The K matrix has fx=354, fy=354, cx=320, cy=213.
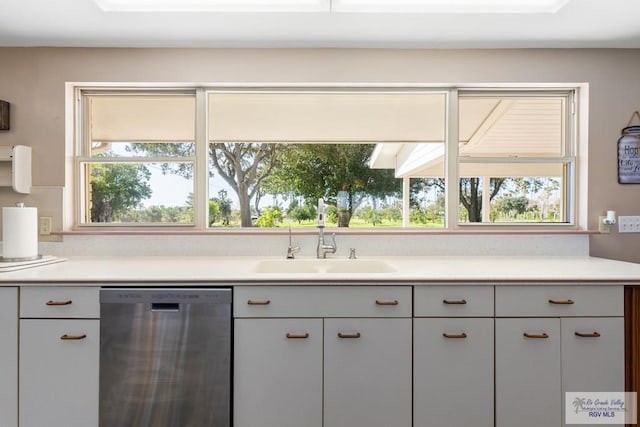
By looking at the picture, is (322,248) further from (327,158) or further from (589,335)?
(589,335)

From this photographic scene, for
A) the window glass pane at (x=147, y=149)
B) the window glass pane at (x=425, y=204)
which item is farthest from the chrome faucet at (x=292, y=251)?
the window glass pane at (x=147, y=149)

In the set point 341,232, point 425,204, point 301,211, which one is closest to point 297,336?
point 341,232

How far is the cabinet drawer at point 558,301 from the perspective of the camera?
5.72 ft

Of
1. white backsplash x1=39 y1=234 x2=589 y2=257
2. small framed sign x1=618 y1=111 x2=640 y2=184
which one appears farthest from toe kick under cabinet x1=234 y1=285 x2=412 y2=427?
small framed sign x1=618 y1=111 x2=640 y2=184

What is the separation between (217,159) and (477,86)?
75.7 inches

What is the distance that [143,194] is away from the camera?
254 cm

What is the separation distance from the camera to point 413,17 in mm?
2055

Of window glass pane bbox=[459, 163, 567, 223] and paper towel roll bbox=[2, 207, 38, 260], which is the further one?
window glass pane bbox=[459, 163, 567, 223]

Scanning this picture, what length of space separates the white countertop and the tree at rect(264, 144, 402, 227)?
0.49m

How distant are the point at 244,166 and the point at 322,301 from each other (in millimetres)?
1258

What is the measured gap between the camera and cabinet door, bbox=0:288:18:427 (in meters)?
1.71

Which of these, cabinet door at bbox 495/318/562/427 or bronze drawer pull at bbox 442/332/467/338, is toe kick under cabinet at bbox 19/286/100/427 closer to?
bronze drawer pull at bbox 442/332/467/338

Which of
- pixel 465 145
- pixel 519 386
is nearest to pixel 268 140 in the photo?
pixel 465 145

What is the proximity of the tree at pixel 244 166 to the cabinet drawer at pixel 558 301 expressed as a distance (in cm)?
165
